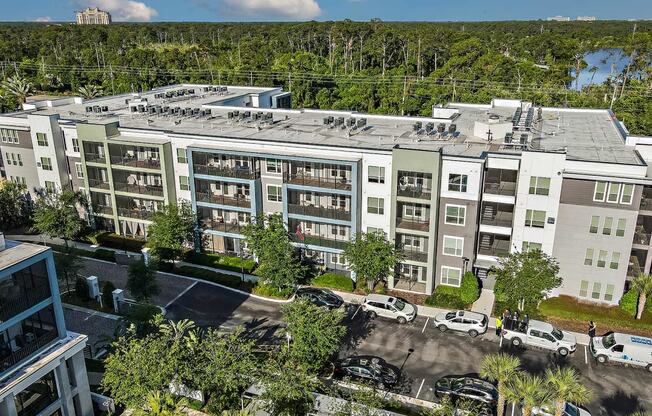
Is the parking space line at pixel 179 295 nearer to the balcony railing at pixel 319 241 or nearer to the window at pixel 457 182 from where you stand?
the balcony railing at pixel 319 241

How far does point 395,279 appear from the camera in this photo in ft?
154

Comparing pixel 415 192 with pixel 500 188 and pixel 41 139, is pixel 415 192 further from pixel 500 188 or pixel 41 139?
pixel 41 139

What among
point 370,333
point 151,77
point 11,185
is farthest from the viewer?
point 151,77

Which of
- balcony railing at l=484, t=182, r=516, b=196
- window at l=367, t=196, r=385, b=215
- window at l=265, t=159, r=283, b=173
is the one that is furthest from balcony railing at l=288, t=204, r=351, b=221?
balcony railing at l=484, t=182, r=516, b=196

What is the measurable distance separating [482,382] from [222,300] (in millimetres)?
22976

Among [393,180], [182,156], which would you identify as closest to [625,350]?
[393,180]

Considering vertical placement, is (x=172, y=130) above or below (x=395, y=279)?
above

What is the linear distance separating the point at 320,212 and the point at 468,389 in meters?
21.0

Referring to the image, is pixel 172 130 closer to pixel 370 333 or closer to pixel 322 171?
pixel 322 171

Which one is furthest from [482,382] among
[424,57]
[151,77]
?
[151,77]

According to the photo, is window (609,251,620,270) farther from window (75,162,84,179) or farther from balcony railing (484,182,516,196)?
window (75,162,84,179)

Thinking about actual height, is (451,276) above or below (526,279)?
below

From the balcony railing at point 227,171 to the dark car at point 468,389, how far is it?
2568 centimetres

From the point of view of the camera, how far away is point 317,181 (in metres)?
48.2
